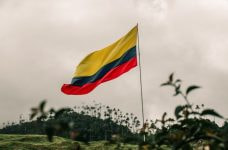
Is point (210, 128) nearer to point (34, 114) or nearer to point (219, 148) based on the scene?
point (219, 148)

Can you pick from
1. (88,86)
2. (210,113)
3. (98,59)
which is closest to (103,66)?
(98,59)

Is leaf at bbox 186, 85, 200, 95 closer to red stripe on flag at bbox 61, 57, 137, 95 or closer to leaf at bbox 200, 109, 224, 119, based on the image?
leaf at bbox 200, 109, 224, 119

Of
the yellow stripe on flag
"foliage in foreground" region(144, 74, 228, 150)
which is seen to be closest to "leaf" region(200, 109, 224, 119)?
"foliage in foreground" region(144, 74, 228, 150)

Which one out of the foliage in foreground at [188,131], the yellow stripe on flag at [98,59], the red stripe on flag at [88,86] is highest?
the yellow stripe on flag at [98,59]

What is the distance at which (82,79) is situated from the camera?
13.0 metres

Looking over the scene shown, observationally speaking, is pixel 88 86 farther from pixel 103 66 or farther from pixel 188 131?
pixel 188 131

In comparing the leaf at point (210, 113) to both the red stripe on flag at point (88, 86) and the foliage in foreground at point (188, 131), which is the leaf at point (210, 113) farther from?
the red stripe on flag at point (88, 86)

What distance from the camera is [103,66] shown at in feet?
44.7

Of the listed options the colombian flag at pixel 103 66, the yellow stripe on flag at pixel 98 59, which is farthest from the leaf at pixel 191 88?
the yellow stripe on flag at pixel 98 59

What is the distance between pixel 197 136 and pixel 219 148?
0.65 ft

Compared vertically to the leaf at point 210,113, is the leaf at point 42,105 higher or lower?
higher

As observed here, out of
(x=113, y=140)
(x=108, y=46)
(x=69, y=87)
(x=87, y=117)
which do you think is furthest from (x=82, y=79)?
(x=87, y=117)

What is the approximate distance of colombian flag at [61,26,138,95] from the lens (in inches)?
512

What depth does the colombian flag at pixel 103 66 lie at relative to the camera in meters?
13.0
